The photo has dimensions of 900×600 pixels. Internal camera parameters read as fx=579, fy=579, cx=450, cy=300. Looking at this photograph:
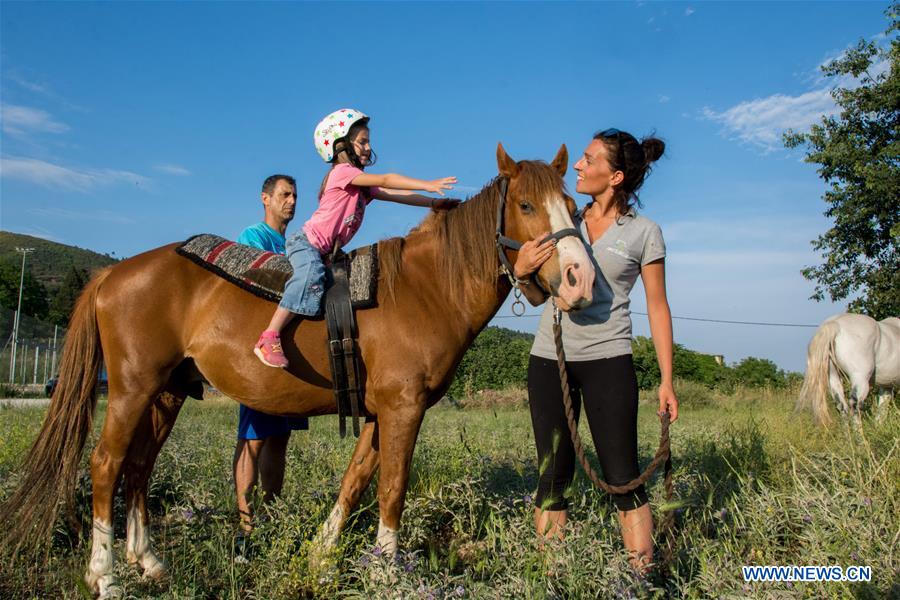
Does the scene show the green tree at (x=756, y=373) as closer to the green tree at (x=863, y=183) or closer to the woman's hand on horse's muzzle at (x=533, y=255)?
the green tree at (x=863, y=183)

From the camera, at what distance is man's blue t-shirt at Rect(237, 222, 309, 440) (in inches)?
160

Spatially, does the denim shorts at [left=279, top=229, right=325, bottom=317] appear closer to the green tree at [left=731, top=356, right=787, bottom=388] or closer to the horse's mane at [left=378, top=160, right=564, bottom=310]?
the horse's mane at [left=378, top=160, right=564, bottom=310]

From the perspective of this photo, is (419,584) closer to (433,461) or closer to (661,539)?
(661,539)

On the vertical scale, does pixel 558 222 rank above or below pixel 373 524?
above

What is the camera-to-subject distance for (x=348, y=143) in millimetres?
3580

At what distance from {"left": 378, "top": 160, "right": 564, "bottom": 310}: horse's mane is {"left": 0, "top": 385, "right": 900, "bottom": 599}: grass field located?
1264 mm

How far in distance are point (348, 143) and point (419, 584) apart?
→ 8.19 ft

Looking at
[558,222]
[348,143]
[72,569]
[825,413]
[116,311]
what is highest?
[348,143]

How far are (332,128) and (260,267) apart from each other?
0.96 m

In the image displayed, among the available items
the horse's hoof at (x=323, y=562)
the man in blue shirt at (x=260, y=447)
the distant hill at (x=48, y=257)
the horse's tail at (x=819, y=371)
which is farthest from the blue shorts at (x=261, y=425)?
the distant hill at (x=48, y=257)

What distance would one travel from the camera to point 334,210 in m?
3.44

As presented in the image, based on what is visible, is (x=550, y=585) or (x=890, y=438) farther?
(x=890, y=438)

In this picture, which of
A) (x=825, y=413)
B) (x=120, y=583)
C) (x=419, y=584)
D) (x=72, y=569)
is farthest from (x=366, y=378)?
(x=825, y=413)

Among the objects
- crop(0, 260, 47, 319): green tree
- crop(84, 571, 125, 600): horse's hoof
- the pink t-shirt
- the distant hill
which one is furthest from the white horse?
the distant hill
